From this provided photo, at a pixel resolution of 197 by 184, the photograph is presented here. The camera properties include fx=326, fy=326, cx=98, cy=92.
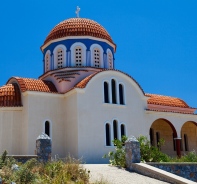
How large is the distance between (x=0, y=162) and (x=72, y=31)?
12602mm

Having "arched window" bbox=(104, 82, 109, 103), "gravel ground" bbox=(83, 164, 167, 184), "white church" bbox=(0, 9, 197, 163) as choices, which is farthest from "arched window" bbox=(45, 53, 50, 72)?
"gravel ground" bbox=(83, 164, 167, 184)

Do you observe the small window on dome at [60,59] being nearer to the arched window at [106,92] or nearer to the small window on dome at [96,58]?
the small window on dome at [96,58]

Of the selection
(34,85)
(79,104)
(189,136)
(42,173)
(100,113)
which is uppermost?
(34,85)

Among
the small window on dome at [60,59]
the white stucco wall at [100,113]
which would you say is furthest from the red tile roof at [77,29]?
the white stucco wall at [100,113]

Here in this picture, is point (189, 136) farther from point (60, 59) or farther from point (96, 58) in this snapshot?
point (60, 59)

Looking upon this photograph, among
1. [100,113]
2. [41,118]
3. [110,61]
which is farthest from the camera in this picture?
[110,61]

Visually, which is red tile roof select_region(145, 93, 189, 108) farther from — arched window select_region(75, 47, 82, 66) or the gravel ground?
the gravel ground

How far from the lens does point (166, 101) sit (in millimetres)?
24578

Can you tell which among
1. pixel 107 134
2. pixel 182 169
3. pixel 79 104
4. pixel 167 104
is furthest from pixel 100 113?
pixel 167 104

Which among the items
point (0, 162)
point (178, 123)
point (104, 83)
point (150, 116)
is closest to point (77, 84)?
point (104, 83)

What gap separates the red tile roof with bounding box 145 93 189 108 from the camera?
23.6m

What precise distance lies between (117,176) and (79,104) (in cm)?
733

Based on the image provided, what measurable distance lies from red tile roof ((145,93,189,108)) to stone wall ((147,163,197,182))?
382 inches

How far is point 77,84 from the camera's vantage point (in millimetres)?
20094
